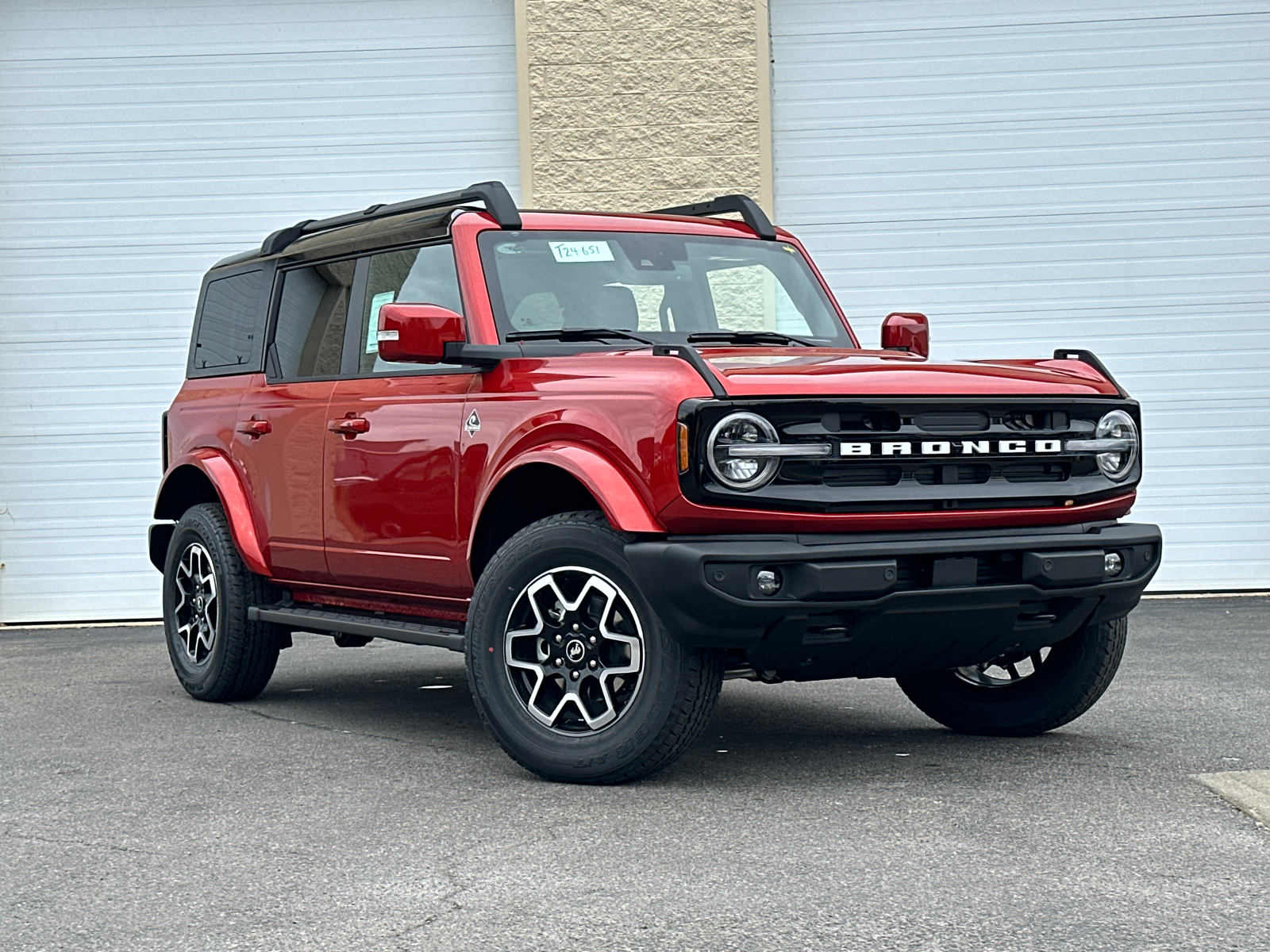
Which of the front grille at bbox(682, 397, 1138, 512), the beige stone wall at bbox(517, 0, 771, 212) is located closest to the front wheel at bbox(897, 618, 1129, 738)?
the front grille at bbox(682, 397, 1138, 512)

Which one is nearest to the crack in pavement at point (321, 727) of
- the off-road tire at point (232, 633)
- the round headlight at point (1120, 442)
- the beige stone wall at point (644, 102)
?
the off-road tire at point (232, 633)

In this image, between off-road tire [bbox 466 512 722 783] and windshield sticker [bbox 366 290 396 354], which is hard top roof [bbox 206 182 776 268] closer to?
windshield sticker [bbox 366 290 396 354]

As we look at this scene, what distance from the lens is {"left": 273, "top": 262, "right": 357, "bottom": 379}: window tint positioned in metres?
7.04

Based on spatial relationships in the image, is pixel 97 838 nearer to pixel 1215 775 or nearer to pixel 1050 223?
pixel 1215 775

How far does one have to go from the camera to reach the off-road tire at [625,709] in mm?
5109

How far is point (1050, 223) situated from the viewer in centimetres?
1205

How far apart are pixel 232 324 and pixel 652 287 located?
2.45m

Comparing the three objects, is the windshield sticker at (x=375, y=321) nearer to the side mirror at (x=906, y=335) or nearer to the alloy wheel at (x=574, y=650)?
the alloy wheel at (x=574, y=650)

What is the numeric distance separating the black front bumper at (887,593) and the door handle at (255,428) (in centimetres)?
272

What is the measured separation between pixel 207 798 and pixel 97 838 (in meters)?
0.56

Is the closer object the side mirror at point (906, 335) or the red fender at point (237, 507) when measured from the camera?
the side mirror at point (906, 335)

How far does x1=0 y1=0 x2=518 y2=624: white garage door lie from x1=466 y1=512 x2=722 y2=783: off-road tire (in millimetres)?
7240

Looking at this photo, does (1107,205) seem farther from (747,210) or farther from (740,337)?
(740,337)

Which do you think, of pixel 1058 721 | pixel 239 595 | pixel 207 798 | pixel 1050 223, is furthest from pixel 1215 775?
pixel 1050 223
